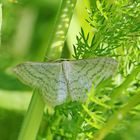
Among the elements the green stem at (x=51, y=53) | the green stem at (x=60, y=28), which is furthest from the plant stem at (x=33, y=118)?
the green stem at (x=60, y=28)

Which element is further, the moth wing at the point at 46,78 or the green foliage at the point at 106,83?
the moth wing at the point at 46,78

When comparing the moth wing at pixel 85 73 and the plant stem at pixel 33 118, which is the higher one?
the moth wing at pixel 85 73

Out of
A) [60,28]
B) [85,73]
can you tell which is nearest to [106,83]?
[85,73]

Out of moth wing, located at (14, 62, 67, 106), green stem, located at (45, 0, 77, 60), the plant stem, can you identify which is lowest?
the plant stem

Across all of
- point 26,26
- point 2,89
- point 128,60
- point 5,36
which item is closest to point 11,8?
point 5,36

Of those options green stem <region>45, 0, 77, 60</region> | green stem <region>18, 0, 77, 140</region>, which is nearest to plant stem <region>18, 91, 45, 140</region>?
green stem <region>18, 0, 77, 140</region>

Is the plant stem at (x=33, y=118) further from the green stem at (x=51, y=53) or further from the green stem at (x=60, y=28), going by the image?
the green stem at (x=60, y=28)

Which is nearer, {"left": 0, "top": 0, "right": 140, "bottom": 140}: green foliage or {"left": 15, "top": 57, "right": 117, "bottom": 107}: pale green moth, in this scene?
{"left": 0, "top": 0, "right": 140, "bottom": 140}: green foliage

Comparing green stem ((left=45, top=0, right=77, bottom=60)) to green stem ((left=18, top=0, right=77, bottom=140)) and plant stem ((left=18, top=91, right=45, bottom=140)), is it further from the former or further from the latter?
plant stem ((left=18, top=91, right=45, bottom=140))
